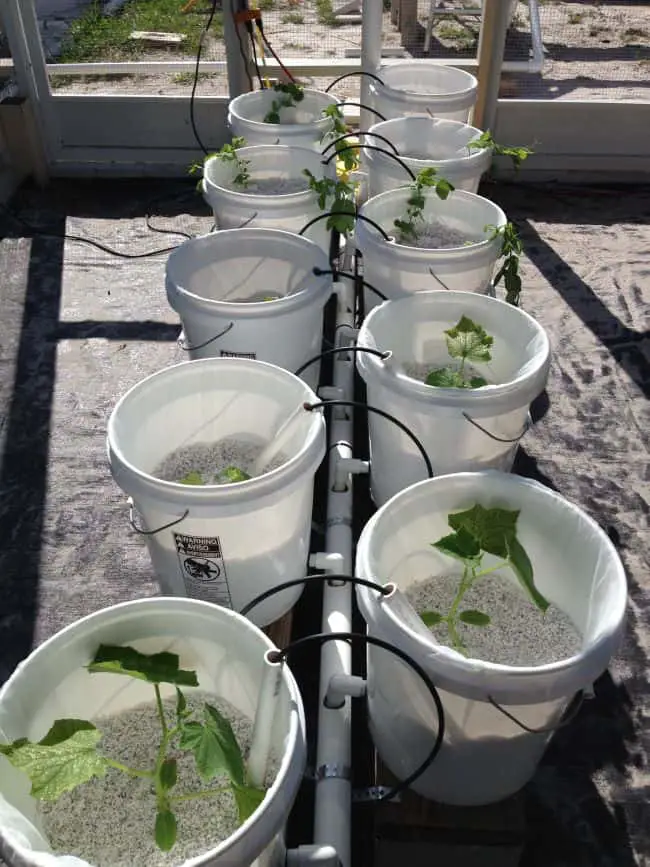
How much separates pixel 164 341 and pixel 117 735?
1630 millimetres

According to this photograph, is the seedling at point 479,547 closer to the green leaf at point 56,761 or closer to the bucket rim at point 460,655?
the bucket rim at point 460,655

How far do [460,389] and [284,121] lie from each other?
1860mm

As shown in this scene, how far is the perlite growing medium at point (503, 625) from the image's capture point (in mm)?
1171

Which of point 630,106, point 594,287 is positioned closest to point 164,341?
point 594,287

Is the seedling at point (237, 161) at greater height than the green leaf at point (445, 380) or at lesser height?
greater

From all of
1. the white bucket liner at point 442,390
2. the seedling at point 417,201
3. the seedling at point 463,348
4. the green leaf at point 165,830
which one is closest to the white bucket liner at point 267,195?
the seedling at point 417,201

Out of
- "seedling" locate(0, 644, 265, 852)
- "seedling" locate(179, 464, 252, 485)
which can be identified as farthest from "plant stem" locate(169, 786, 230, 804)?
"seedling" locate(179, 464, 252, 485)

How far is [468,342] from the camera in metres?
1.56

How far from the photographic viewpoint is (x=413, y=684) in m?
1.08

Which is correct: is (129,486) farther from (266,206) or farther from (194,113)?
(194,113)

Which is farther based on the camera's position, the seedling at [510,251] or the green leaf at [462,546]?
the seedling at [510,251]

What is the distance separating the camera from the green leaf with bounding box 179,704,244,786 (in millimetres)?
909

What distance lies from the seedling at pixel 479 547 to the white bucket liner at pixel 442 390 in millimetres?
324

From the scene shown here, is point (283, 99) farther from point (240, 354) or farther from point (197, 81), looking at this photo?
point (240, 354)
